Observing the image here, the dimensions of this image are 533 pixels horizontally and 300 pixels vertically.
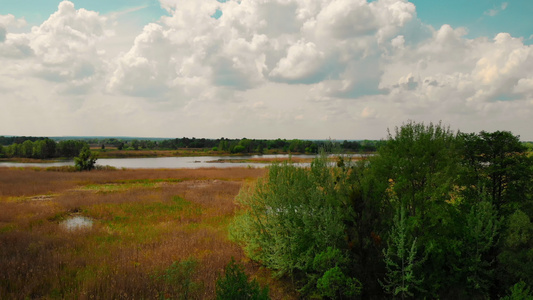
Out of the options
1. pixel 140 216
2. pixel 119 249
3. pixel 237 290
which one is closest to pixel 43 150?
pixel 140 216

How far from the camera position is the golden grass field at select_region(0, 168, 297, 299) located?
31.1ft

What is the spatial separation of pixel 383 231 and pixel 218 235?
30.8ft

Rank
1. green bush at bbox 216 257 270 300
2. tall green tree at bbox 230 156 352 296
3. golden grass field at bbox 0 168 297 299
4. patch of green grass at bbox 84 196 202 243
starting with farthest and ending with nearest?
1. patch of green grass at bbox 84 196 202 243
2. tall green tree at bbox 230 156 352 296
3. golden grass field at bbox 0 168 297 299
4. green bush at bbox 216 257 270 300

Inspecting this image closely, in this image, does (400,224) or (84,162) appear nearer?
(400,224)

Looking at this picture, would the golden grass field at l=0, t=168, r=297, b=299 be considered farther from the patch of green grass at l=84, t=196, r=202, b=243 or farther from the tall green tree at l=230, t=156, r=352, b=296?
the tall green tree at l=230, t=156, r=352, b=296

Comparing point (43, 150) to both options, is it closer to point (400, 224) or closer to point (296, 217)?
point (296, 217)

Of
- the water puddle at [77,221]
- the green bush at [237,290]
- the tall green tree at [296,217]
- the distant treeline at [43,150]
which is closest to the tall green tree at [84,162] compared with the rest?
the water puddle at [77,221]

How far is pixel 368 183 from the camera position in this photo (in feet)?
34.5

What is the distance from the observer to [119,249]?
13.7 m

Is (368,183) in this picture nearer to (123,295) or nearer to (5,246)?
(123,295)

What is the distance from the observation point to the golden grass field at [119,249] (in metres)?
9.49

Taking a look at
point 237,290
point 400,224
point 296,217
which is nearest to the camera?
point 237,290

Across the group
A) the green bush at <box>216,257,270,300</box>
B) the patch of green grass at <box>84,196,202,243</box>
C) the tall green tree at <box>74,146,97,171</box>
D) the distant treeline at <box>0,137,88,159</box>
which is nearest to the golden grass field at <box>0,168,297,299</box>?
the patch of green grass at <box>84,196,202,243</box>

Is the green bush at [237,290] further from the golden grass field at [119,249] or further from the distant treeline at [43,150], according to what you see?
the distant treeline at [43,150]
